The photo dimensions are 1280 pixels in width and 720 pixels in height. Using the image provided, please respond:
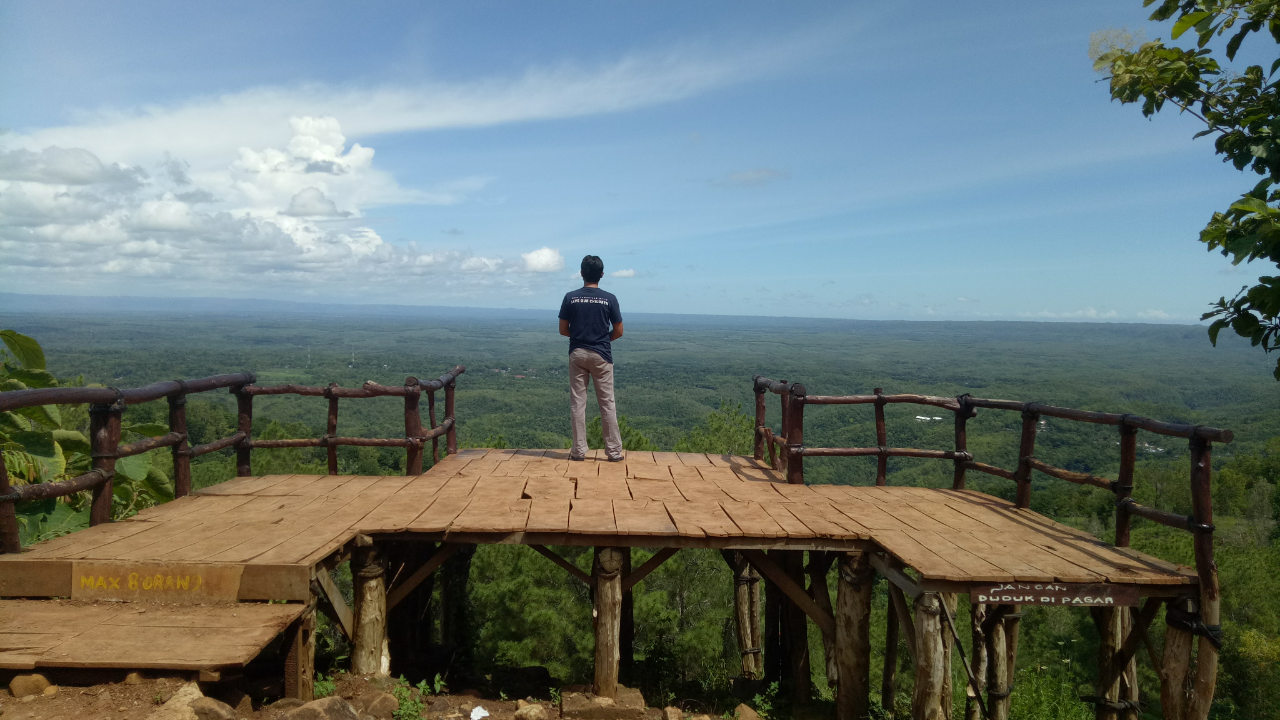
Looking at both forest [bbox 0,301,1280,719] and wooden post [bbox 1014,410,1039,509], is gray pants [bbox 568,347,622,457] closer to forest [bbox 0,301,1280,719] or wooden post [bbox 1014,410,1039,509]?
forest [bbox 0,301,1280,719]

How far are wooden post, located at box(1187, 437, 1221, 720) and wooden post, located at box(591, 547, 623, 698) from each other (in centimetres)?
337

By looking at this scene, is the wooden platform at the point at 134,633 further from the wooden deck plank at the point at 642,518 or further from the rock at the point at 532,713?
the wooden deck plank at the point at 642,518

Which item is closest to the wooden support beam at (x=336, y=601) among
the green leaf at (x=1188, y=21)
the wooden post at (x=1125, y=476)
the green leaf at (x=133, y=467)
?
the green leaf at (x=133, y=467)

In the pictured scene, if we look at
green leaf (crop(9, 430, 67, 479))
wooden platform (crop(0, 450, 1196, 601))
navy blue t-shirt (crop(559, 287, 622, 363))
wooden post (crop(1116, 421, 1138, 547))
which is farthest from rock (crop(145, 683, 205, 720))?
wooden post (crop(1116, 421, 1138, 547))

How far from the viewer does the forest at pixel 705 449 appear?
30.2ft

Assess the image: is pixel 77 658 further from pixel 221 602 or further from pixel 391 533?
pixel 391 533

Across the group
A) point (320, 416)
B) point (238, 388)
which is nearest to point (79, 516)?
point (238, 388)

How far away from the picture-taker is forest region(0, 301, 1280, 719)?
9211 mm

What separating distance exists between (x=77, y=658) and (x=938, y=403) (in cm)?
607

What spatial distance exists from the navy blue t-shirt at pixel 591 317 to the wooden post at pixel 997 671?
12.9 feet

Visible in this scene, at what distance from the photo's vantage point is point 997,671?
6.13 m

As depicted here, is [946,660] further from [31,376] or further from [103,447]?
[31,376]

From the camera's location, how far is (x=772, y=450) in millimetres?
7270

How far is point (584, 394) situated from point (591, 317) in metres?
0.76
